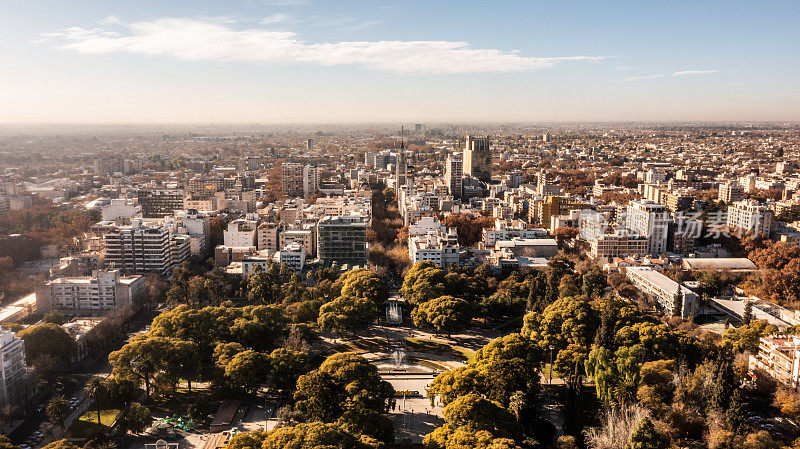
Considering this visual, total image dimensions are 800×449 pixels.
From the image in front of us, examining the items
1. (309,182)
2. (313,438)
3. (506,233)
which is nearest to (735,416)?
(313,438)

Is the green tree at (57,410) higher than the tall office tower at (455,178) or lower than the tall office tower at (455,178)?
lower

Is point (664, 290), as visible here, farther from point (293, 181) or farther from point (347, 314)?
point (293, 181)

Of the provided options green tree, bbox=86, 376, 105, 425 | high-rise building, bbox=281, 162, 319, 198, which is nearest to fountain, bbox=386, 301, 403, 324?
green tree, bbox=86, 376, 105, 425

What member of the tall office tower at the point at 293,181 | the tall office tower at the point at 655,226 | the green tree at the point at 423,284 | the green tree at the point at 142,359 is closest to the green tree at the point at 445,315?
the green tree at the point at 423,284

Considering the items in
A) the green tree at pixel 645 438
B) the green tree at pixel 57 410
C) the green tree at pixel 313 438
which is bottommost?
the green tree at pixel 57 410

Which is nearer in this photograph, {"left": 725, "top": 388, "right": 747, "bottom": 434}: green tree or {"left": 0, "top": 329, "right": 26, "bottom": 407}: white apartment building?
{"left": 725, "top": 388, "right": 747, "bottom": 434}: green tree

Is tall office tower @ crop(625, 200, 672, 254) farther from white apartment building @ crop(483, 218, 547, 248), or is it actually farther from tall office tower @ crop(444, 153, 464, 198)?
tall office tower @ crop(444, 153, 464, 198)

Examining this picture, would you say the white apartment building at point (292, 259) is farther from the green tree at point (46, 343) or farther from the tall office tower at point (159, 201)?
the tall office tower at point (159, 201)
